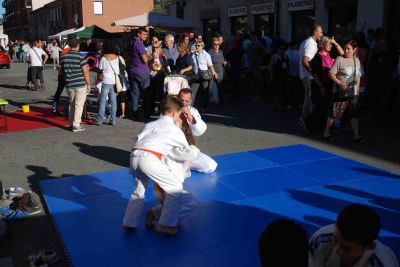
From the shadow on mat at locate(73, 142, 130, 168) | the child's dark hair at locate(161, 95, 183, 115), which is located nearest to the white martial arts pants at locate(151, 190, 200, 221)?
the child's dark hair at locate(161, 95, 183, 115)

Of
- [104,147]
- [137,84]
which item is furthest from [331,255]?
[137,84]

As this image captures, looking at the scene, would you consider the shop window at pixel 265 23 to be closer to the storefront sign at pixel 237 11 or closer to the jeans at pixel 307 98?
the storefront sign at pixel 237 11

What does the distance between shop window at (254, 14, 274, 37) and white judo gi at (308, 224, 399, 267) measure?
53.6 ft

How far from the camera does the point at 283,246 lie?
86.7 inches

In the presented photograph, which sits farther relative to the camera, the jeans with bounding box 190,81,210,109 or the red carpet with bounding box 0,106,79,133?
the jeans with bounding box 190,81,210,109

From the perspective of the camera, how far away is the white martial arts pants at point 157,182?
13.3 ft

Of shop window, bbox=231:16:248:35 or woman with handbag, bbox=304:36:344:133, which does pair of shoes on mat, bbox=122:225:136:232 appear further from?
shop window, bbox=231:16:248:35

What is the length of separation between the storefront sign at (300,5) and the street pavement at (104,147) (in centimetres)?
620

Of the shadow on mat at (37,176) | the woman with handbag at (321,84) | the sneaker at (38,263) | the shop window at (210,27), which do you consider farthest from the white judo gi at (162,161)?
the shop window at (210,27)

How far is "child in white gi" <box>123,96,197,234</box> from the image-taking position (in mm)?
4059

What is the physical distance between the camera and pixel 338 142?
8141mm

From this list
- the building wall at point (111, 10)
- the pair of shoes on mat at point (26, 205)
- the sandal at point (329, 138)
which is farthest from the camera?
the building wall at point (111, 10)

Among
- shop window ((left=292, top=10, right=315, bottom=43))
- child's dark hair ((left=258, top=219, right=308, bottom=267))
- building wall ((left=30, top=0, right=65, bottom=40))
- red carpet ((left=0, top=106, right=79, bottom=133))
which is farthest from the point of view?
building wall ((left=30, top=0, right=65, bottom=40))

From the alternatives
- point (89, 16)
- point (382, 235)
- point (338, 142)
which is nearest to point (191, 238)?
point (382, 235)
